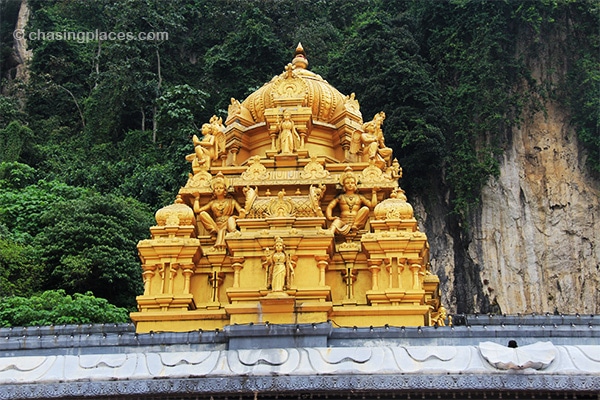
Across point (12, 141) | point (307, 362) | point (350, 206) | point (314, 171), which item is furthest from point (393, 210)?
point (12, 141)

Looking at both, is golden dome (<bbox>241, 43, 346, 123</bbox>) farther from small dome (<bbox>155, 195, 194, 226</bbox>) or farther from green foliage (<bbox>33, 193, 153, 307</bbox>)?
green foliage (<bbox>33, 193, 153, 307</bbox>)

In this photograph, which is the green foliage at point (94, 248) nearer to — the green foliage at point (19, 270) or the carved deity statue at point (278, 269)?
the green foliage at point (19, 270)

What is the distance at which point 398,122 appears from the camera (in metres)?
37.1

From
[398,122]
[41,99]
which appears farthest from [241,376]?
[41,99]

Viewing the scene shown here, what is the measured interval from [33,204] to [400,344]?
2523 centimetres

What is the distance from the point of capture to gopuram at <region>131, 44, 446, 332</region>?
19094 millimetres

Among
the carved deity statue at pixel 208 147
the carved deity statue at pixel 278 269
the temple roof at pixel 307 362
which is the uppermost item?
the carved deity statue at pixel 208 147

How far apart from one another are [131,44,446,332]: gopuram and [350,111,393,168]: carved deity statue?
0.03 m

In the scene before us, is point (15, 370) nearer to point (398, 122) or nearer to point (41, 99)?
point (398, 122)

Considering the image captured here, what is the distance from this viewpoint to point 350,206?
2112 cm

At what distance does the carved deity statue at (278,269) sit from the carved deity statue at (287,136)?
3.55 metres

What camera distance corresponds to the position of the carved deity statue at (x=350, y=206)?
20859 millimetres

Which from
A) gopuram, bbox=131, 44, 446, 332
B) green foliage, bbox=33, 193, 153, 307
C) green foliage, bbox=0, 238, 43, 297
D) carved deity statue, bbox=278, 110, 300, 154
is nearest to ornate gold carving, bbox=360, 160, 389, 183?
gopuram, bbox=131, 44, 446, 332

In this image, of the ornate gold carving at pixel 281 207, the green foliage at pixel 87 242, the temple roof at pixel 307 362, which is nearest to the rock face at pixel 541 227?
the green foliage at pixel 87 242
